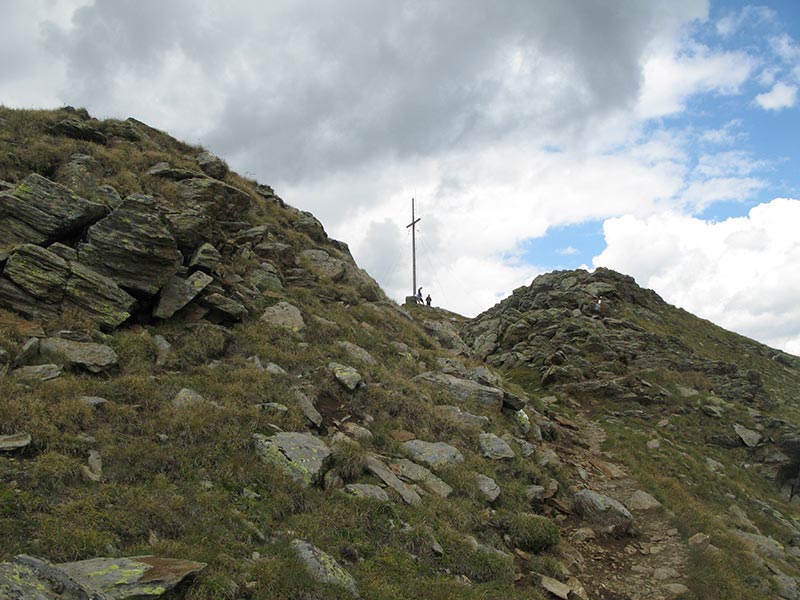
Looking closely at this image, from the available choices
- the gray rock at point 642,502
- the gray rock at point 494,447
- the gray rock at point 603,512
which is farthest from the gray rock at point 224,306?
the gray rock at point 642,502

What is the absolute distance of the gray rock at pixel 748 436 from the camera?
1009 inches

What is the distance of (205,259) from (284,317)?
374cm

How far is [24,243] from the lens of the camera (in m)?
14.2

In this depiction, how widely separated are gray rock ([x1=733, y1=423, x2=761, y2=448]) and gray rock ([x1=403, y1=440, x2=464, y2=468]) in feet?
69.8

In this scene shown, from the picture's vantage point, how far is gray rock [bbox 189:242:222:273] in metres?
17.8

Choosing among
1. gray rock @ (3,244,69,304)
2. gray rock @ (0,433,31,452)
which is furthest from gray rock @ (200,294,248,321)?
gray rock @ (0,433,31,452)

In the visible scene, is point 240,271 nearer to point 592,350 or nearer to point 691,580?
point 691,580

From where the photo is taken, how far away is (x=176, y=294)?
628 inches

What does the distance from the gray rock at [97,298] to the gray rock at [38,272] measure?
0.79 ft

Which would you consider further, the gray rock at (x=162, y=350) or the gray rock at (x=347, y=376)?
the gray rock at (x=347, y=376)

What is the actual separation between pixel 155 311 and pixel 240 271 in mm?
5407

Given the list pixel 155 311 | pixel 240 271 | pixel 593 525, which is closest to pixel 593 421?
pixel 593 525

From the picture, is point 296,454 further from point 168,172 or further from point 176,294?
point 168,172

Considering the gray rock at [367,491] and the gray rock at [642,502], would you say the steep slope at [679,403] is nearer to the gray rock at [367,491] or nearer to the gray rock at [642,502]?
the gray rock at [642,502]
